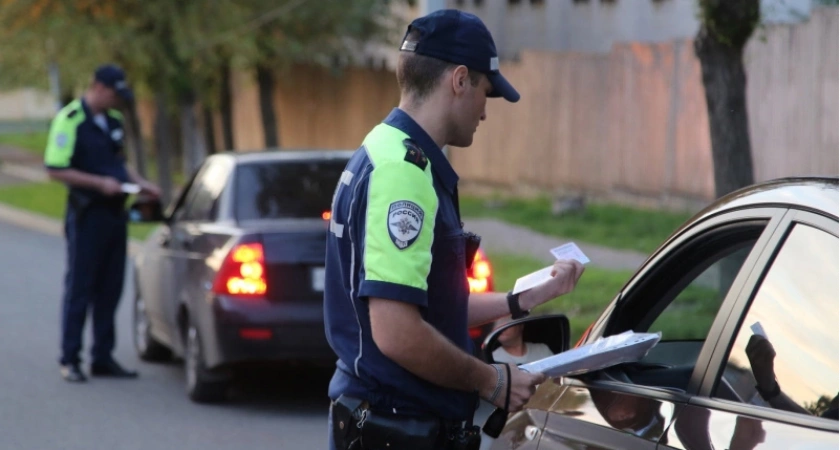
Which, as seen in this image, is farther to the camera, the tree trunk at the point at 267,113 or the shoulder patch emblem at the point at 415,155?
the tree trunk at the point at 267,113

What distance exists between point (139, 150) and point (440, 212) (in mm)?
23148

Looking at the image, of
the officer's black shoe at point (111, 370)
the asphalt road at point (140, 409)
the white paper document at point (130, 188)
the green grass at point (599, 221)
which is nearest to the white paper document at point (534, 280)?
the asphalt road at point (140, 409)

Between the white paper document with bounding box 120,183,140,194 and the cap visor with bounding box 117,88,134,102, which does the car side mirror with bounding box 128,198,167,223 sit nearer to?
the white paper document with bounding box 120,183,140,194

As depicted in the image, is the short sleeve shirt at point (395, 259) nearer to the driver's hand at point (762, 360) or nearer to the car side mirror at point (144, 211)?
the driver's hand at point (762, 360)

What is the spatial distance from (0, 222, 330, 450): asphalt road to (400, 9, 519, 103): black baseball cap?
443cm

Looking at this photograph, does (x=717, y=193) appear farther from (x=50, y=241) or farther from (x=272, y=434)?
(x=50, y=241)

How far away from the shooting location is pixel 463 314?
10.6 feet

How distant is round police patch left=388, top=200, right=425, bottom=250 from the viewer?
2980 millimetres

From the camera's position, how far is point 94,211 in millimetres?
9094

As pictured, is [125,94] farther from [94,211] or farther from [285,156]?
[285,156]

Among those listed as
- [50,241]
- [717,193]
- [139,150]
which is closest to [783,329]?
[717,193]

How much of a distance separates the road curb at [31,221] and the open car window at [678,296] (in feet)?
58.2

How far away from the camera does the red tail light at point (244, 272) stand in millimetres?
7875

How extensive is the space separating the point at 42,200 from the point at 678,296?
24478 mm
